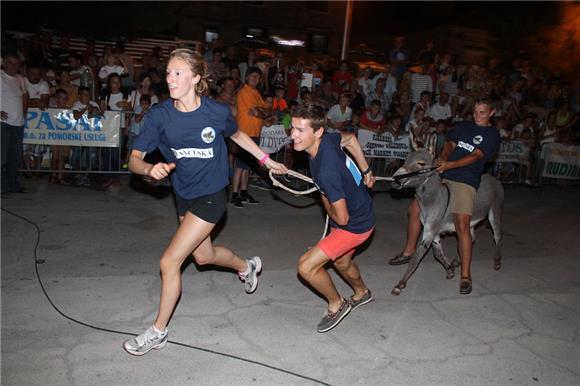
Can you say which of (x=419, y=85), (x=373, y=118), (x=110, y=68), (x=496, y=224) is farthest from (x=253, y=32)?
(x=496, y=224)

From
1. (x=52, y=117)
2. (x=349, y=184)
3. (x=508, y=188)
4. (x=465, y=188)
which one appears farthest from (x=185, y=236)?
(x=508, y=188)

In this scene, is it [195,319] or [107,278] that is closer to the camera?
[195,319]

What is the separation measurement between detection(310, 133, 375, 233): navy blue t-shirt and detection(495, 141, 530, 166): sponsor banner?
8.40 meters

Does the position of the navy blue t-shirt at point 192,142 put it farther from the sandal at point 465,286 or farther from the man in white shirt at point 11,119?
the man in white shirt at point 11,119

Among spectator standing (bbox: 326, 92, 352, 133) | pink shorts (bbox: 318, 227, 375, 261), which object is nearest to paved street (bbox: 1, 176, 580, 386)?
pink shorts (bbox: 318, 227, 375, 261)

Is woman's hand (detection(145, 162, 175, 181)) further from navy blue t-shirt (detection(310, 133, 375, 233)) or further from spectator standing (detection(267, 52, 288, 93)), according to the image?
spectator standing (detection(267, 52, 288, 93))

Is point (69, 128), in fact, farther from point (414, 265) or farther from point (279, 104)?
point (414, 265)

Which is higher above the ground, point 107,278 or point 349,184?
point 349,184

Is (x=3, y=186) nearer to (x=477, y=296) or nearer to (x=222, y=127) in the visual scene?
(x=222, y=127)

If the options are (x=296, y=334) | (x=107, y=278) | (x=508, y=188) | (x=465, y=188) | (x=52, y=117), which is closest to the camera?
(x=296, y=334)

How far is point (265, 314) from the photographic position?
472cm

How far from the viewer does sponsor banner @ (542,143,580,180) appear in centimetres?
1202

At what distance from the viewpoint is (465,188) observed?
222 inches

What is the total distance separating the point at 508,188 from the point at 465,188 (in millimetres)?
7131
